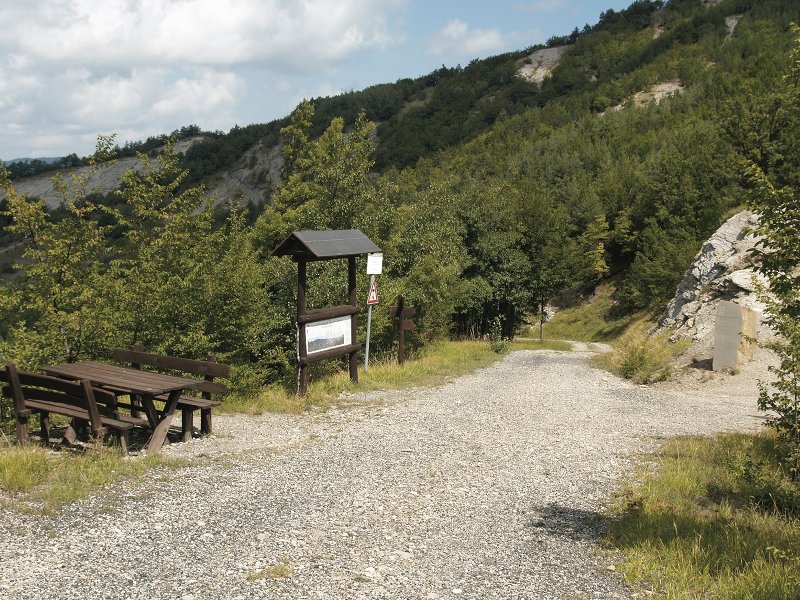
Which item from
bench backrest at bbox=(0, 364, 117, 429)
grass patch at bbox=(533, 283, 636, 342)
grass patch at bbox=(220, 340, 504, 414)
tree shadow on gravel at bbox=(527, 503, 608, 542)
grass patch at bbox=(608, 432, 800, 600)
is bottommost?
grass patch at bbox=(533, 283, 636, 342)

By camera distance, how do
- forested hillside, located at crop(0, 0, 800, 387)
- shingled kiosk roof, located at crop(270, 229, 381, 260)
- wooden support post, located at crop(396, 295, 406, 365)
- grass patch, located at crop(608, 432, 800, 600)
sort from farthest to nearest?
wooden support post, located at crop(396, 295, 406, 365), forested hillside, located at crop(0, 0, 800, 387), shingled kiosk roof, located at crop(270, 229, 381, 260), grass patch, located at crop(608, 432, 800, 600)

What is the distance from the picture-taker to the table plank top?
7.45 m

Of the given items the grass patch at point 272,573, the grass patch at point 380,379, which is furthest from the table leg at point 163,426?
the grass patch at point 272,573

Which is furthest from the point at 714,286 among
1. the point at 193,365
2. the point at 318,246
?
the point at 193,365

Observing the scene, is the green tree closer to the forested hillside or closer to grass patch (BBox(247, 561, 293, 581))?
the forested hillside

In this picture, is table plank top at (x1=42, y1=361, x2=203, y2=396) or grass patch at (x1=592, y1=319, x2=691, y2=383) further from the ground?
table plank top at (x1=42, y1=361, x2=203, y2=396)

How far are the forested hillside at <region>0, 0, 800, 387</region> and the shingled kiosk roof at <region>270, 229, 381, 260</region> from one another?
187 centimetres

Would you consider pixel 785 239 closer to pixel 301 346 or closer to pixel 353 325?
pixel 301 346

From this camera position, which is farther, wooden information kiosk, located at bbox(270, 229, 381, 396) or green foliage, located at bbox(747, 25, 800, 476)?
wooden information kiosk, located at bbox(270, 229, 381, 396)

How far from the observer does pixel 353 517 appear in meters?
5.72

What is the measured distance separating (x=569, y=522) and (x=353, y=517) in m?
2.06

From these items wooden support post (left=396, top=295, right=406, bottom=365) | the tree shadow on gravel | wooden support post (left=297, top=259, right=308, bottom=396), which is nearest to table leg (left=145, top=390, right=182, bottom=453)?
wooden support post (left=297, top=259, right=308, bottom=396)

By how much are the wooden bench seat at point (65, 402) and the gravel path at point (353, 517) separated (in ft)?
2.59

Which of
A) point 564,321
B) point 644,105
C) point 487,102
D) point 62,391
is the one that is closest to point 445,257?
point 62,391
